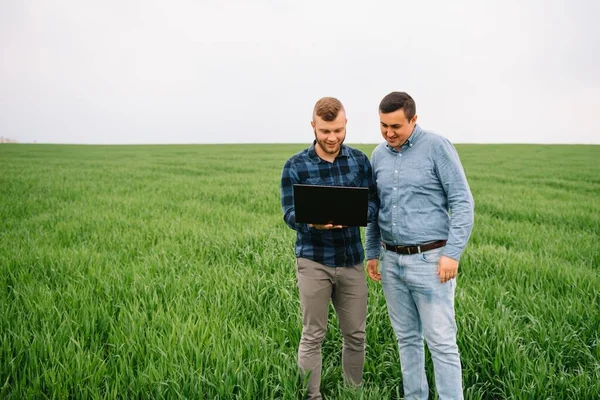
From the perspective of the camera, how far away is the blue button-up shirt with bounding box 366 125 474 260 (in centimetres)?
210

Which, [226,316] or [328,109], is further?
[226,316]

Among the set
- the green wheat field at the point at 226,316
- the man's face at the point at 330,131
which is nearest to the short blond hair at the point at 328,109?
the man's face at the point at 330,131

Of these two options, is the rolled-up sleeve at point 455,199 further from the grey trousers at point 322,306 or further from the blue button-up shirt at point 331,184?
the grey trousers at point 322,306

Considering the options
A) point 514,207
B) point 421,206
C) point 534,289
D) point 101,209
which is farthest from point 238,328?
point 514,207

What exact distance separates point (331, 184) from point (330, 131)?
0.36 m

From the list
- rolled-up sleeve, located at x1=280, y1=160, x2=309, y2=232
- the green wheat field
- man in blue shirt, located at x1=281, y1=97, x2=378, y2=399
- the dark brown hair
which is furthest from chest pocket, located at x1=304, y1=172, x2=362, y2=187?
the green wheat field

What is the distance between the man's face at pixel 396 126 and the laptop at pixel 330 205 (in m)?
0.42

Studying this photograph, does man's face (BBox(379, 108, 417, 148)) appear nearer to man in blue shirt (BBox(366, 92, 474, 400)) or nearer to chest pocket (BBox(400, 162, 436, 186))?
man in blue shirt (BBox(366, 92, 474, 400))

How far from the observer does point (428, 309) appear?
7.07 feet

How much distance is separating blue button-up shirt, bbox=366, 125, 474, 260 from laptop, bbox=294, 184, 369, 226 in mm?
334

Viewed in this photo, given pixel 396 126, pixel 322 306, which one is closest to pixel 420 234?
pixel 396 126

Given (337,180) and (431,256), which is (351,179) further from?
(431,256)

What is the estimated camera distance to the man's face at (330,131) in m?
2.12

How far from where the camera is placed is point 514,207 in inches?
328
